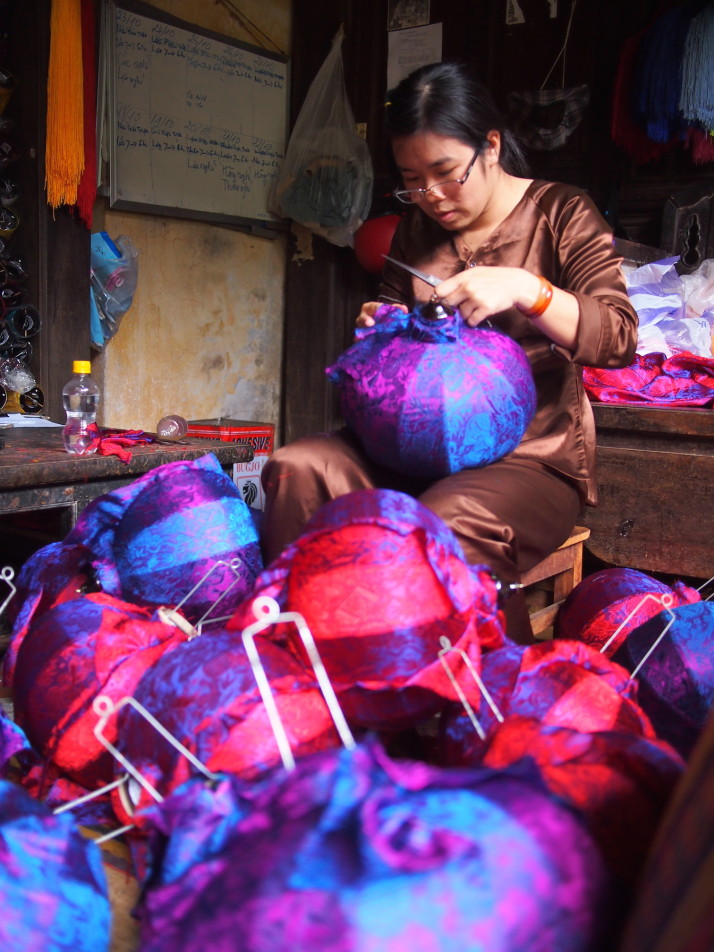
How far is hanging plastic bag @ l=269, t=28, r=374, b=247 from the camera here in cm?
487

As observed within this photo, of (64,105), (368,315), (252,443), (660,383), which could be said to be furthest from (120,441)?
(252,443)

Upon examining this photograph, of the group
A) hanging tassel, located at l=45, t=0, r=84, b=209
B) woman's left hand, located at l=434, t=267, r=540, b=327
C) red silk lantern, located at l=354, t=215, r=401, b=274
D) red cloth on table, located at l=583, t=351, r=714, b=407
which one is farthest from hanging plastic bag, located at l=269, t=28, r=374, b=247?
woman's left hand, located at l=434, t=267, r=540, b=327

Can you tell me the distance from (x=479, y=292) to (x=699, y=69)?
8.96ft

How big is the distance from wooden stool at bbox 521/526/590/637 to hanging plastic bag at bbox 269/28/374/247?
310 cm

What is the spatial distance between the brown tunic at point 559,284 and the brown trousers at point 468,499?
0.38 ft

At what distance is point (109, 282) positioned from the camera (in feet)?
14.3

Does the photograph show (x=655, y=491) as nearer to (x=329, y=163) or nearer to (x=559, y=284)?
(x=559, y=284)

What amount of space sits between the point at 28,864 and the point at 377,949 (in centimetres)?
36

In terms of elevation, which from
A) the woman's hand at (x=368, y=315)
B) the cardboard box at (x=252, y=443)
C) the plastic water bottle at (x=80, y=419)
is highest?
the woman's hand at (x=368, y=315)

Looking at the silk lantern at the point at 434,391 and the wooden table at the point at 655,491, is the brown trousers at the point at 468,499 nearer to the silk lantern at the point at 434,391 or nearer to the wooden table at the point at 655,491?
the silk lantern at the point at 434,391

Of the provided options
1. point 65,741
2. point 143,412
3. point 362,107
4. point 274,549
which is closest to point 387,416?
point 274,549

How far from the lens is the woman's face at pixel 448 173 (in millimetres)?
1976

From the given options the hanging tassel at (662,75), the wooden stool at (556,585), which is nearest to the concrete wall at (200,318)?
the hanging tassel at (662,75)

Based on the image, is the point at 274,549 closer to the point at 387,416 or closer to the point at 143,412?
the point at 387,416
